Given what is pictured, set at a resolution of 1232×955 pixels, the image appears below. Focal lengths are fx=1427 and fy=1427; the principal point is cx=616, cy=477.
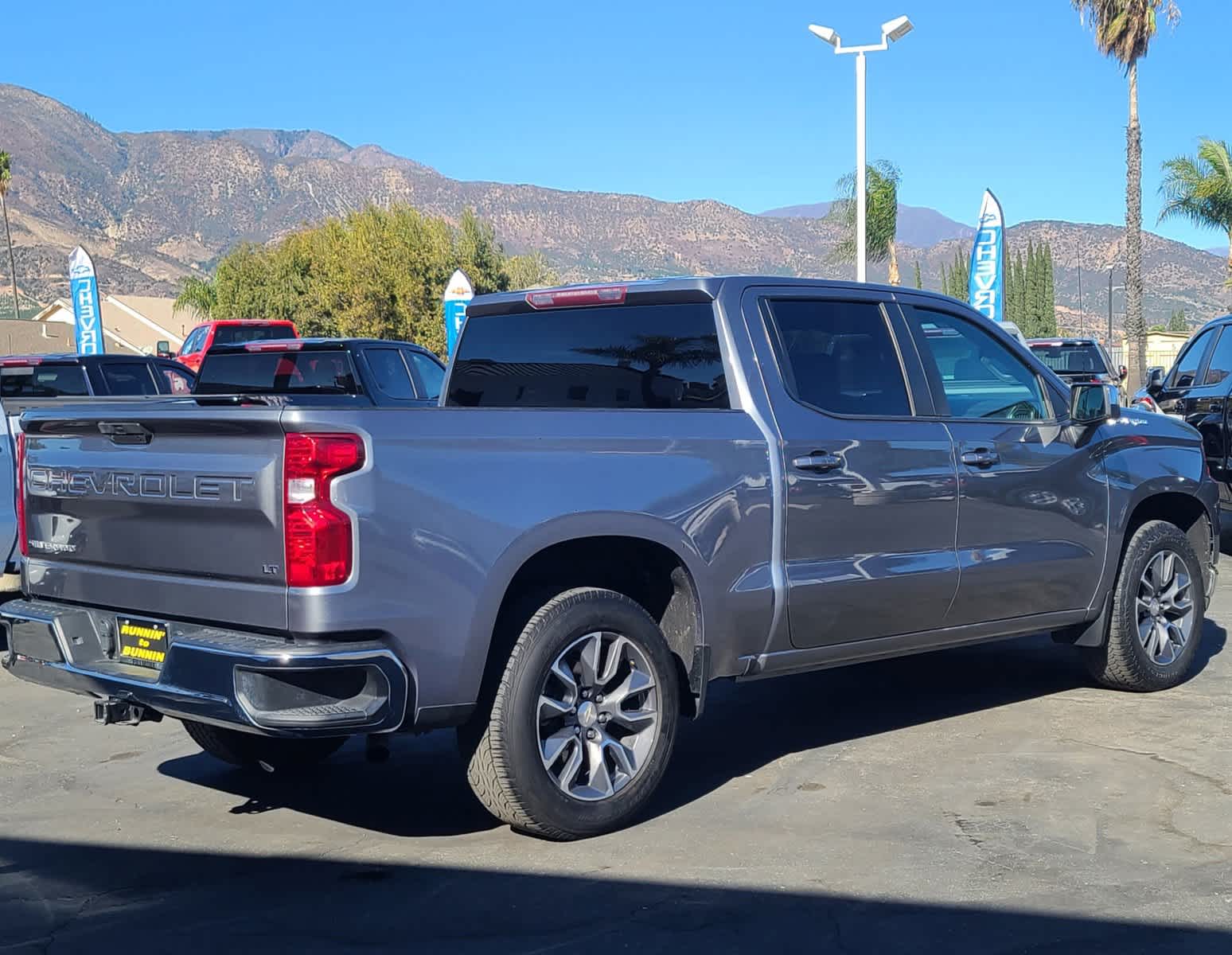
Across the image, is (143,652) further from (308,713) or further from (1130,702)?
(1130,702)

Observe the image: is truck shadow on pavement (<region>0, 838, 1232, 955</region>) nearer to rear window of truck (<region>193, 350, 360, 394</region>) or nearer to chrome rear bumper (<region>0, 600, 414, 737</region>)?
chrome rear bumper (<region>0, 600, 414, 737</region>)

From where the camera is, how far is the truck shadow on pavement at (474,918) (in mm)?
4031

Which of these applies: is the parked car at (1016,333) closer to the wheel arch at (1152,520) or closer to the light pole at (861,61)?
the wheel arch at (1152,520)

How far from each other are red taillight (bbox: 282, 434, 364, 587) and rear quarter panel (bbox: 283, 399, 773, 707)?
0.12 feet

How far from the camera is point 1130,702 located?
7070 mm

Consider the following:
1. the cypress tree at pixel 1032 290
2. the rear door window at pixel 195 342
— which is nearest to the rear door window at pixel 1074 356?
the rear door window at pixel 195 342

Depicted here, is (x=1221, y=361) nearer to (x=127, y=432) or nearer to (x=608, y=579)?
(x=608, y=579)

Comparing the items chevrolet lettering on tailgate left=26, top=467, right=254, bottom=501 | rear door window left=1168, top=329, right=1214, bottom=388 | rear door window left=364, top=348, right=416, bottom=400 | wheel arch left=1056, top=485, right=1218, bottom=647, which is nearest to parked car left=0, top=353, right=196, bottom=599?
rear door window left=364, top=348, right=416, bottom=400

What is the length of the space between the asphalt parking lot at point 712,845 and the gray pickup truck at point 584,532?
0.34m

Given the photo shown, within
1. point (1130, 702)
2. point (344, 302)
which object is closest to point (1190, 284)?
point (344, 302)

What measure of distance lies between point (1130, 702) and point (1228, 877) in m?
2.65

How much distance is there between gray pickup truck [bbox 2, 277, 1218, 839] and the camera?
4387 millimetres

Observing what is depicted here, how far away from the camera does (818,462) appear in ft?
18.3

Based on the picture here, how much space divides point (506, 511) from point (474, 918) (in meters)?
1.28
